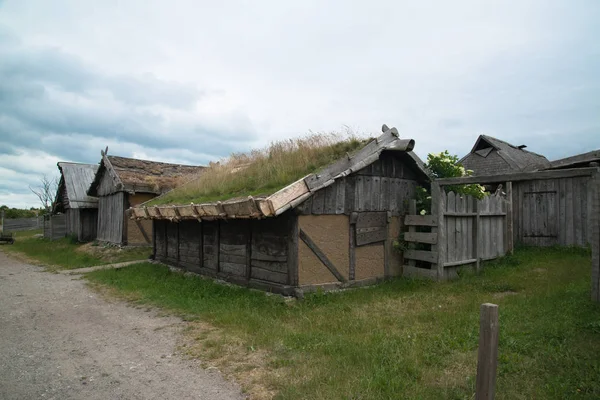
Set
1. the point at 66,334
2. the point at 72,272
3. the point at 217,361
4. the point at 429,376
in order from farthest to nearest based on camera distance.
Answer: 1. the point at 72,272
2. the point at 66,334
3. the point at 217,361
4. the point at 429,376

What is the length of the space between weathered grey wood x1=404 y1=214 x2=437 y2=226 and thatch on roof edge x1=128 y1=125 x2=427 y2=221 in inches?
53.8

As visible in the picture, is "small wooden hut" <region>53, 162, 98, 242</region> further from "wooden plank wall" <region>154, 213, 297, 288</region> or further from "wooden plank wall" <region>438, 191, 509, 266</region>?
"wooden plank wall" <region>438, 191, 509, 266</region>

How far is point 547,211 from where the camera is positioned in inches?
512

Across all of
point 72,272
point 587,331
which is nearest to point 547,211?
point 587,331

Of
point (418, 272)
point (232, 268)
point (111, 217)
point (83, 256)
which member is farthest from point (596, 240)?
point (111, 217)

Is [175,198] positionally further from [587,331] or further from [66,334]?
[587,331]

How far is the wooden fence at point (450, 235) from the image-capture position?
30.7 ft

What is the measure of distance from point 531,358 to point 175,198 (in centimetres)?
1160

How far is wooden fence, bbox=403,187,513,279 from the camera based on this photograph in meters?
9.34

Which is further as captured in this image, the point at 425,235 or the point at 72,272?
the point at 72,272

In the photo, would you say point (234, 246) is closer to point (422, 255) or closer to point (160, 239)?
point (422, 255)

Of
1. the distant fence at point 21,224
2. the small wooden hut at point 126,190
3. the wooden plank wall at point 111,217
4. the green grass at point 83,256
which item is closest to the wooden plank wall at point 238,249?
the green grass at point 83,256

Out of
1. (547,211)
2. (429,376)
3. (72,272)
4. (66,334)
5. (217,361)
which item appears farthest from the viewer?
(72,272)

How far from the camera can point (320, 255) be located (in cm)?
833
